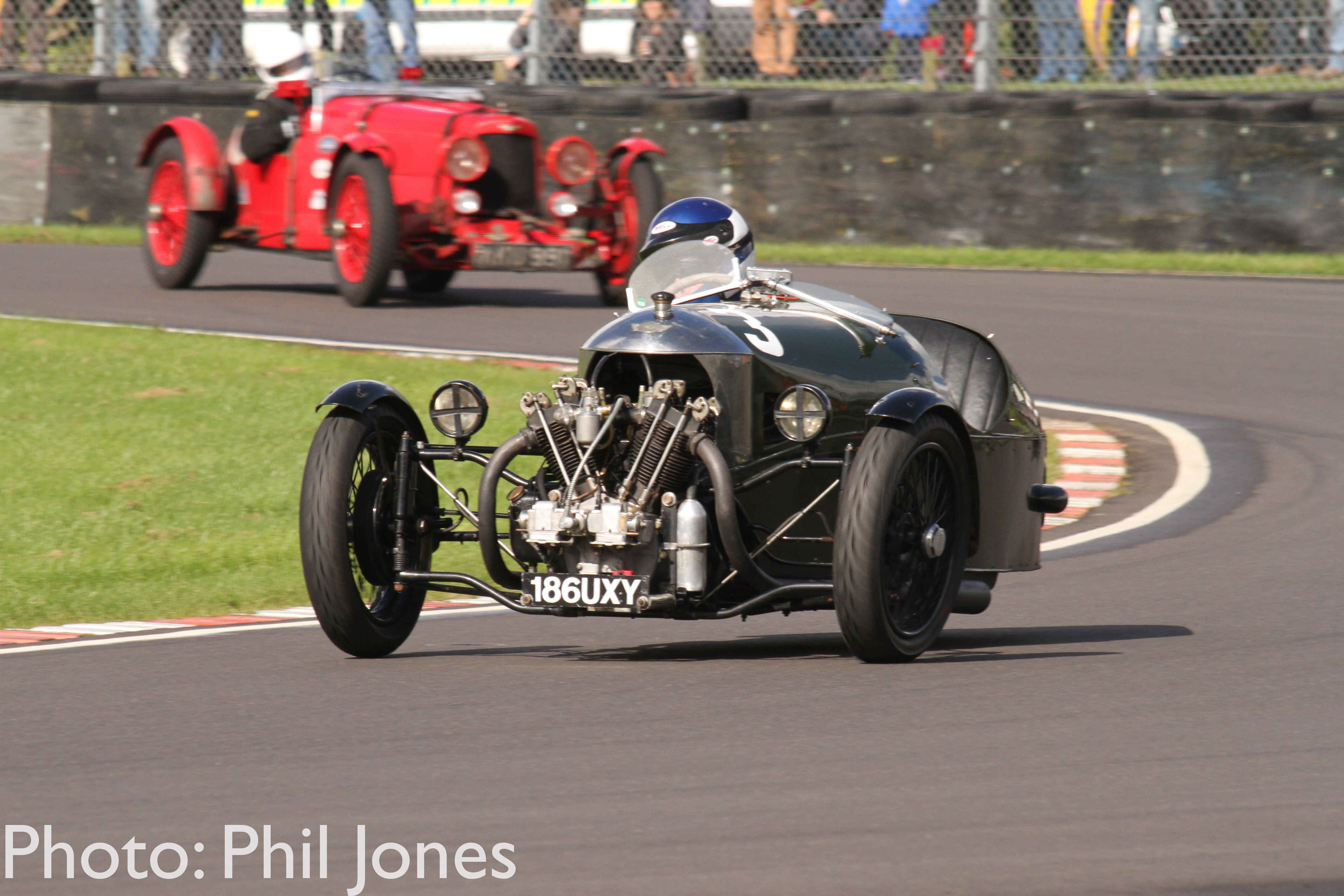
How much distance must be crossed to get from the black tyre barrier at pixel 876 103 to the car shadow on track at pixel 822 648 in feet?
34.6

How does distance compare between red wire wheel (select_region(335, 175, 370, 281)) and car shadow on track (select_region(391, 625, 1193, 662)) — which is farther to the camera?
red wire wheel (select_region(335, 175, 370, 281))

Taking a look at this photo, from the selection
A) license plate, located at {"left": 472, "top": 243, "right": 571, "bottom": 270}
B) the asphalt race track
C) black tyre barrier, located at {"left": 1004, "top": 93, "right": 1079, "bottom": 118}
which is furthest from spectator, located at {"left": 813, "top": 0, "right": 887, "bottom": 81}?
the asphalt race track

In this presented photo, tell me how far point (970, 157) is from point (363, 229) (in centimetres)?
509

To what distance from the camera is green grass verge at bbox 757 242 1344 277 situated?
52.6 ft

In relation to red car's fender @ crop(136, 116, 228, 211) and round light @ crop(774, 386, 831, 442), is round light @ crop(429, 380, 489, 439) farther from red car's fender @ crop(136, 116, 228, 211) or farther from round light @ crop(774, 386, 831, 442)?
red car's fender @ crop(136, 116, 228, 211)

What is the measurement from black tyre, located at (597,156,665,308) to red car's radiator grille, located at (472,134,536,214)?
23.6 inches

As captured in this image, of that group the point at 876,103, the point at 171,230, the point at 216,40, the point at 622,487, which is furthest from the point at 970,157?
the point at 622,487

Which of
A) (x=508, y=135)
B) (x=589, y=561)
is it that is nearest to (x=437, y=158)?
(x=508, y=135)

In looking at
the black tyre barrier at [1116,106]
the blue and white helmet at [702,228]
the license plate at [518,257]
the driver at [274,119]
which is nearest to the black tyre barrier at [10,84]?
the driver at [274,119]

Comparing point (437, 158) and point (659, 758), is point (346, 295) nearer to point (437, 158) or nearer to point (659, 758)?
point (437, 158)

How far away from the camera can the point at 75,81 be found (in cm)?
1902

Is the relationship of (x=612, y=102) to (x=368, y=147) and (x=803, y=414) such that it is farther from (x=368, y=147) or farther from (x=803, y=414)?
(x=803, y=414)

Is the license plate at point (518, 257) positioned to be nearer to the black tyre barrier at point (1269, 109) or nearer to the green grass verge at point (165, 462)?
the green grass verge at point (165, 462)

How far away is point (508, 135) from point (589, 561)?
9311 mm
